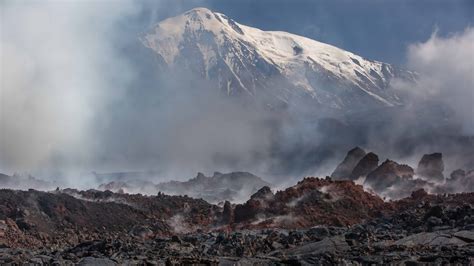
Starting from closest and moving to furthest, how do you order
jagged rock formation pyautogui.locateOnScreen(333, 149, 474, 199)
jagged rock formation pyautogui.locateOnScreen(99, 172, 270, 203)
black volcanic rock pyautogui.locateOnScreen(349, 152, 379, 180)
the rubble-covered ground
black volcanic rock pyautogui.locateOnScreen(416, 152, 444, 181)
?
the rubble-covered ground
jagged rock formation pyautogui.locateOnScreen(333, 149, 474, 199)
black volcanic rock pyautogui.locateOnScreen(416, 152, 444, 181)
black volcanic rock pyautogui.locateOnScreen(349, 152, 379, 180)
jagged rock formation pyautogui.locateOnScreen(99, 172, 270, 203)

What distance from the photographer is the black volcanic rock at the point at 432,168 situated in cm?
11600

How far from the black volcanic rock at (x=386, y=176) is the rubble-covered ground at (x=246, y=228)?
22015 mm

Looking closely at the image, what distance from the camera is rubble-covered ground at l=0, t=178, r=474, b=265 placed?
47688 mm

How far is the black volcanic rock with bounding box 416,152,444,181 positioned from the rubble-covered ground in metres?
30.1

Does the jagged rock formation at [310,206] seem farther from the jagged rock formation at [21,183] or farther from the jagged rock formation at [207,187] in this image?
the jagged rock formation at [21,183]

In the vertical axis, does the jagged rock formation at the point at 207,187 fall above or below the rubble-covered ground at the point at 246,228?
above

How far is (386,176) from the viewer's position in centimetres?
11075

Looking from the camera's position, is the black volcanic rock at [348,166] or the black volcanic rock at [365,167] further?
the black volcanic rock at [348,166]

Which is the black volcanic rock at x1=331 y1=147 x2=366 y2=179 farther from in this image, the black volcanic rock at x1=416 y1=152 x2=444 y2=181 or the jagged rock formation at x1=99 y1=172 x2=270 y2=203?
the jagged rock formation at x1=99 y1=172 x2=270 y2=203

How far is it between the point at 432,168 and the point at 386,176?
11246 mm

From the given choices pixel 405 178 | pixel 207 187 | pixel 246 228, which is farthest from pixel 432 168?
pixel 207 187

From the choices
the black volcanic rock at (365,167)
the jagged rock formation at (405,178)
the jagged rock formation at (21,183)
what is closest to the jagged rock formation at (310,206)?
the jagged rock formation at (405,178)

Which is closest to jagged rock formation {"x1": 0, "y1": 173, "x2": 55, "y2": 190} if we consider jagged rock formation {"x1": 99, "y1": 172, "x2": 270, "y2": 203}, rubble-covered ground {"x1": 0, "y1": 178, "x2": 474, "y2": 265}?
jagged rock formation {"x1": 99, "y1": 172, "x2": 270, "y2": 203}

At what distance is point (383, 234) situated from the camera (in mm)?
54656
